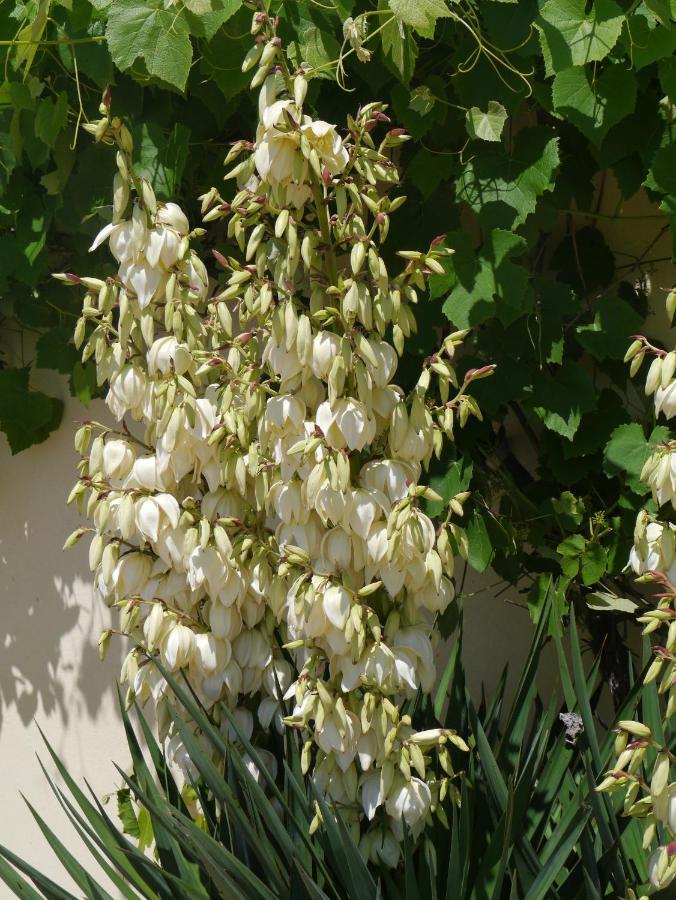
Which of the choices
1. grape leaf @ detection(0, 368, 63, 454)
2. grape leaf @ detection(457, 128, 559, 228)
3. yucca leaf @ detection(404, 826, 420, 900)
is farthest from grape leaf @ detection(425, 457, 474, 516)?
grape leaf @ detection(0, 368, 63, 454)

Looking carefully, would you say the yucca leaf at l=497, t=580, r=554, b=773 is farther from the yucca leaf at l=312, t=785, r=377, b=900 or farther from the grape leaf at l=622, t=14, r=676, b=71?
the grape leaf at l=622, t=14, r=676, b=71

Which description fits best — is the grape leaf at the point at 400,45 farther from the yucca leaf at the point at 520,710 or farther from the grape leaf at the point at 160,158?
the yucca leaf at the point at 520,710

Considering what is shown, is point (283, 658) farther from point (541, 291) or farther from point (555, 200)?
point (555, 200)

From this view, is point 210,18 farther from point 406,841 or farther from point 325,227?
point 406,841

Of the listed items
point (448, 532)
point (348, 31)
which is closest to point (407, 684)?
point (448, 532)

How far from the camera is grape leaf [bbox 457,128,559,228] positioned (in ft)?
5.74

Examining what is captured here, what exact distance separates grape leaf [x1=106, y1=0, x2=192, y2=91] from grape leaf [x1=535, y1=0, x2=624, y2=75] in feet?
1.75

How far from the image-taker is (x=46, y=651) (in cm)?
253

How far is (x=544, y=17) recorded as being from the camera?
1.61 m

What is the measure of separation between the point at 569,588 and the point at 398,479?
66cm

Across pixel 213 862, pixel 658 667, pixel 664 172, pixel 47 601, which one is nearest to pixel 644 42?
pixel 664 172

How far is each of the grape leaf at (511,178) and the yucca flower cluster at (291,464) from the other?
0.30m

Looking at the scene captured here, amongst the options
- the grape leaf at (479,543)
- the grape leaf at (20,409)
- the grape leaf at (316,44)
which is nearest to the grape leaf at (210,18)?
the grape leaf at (316,44)

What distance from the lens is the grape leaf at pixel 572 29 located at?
158 centimetres
